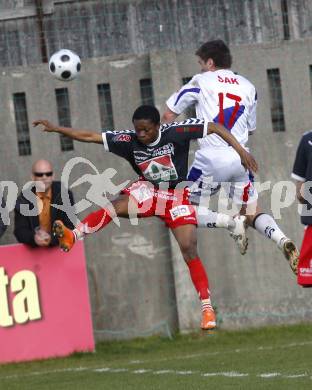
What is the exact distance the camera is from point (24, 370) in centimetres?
1437

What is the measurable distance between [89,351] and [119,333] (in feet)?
3.76

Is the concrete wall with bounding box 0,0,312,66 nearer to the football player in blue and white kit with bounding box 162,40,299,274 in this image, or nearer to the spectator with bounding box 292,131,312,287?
the football player in blue and white kit with bounding box 162,40,299,274

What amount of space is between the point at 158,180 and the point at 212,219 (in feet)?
2.41

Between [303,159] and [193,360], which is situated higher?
[303,159]

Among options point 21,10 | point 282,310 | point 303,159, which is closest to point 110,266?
point 282,310

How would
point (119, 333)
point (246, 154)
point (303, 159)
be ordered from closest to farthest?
point (246, 154), point (303, 159), point (119, 333)

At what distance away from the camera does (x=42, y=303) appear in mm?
15062

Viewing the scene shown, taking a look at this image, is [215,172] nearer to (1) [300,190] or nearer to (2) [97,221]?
(1) [300,190]

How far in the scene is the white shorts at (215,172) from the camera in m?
12.3

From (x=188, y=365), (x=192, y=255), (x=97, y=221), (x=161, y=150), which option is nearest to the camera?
(x=161, y=150)

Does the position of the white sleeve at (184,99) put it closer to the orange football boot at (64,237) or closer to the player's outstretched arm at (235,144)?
the player's outstretched arm at (235,144)

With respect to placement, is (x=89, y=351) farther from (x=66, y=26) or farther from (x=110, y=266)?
(x=66, y=26)

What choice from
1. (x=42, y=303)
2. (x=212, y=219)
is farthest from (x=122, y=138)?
(x=42, y=303)

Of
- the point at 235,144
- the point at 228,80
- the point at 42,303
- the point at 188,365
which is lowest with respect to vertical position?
the point at 188,365
